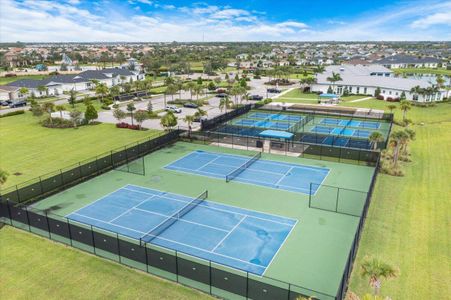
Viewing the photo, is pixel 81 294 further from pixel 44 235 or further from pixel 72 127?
pixel 72 127

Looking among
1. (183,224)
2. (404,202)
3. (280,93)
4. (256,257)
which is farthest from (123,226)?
(280,93)

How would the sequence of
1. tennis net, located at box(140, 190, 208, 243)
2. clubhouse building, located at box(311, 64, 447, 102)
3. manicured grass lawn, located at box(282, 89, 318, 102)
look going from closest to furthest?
tennis net, located at box(140, 190, 208, 243)
clubhouse building, located at box(311, 64, 447, 102)
manicured grass lawn, located at box(282, 89, 318, 102)

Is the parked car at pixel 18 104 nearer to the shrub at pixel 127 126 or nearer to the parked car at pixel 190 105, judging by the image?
the shrub at pixel 127 126

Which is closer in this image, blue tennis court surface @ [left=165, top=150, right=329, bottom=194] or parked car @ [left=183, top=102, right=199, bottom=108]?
blue tennis court surface @ [left=165, top=150, right=329, bottom=194]

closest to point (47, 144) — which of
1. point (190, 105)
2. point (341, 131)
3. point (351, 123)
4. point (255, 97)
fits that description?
point (190, 105)

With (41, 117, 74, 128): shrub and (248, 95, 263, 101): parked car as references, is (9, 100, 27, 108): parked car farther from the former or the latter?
(248, 95, 263, 101): parked car

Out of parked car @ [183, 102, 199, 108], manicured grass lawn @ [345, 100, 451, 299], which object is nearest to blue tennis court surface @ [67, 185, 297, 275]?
manicured grass lawn @ [345, 100, 451, 299]

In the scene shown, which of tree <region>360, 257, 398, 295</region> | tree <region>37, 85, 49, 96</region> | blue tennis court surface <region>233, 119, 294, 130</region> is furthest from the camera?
tree <region>37, 85, 49, 96</region>

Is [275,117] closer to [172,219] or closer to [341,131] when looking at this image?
[341,131]
